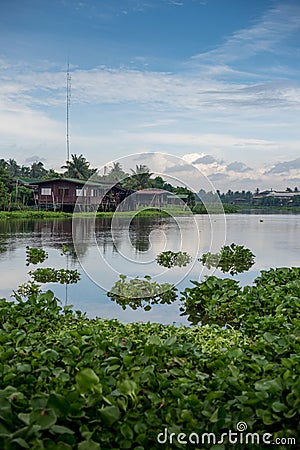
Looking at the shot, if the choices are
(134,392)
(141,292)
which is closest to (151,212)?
(141,292)

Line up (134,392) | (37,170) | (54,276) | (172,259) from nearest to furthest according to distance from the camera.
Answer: (134,392), (54,276), (172,259), (37,170)

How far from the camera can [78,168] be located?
1247 inches

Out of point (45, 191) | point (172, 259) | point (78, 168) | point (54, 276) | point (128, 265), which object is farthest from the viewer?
point (78, 168)

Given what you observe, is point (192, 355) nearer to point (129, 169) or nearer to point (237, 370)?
point (237, 370)

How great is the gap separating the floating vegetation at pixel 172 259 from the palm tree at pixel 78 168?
2450 centimetres

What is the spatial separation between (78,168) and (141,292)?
27071 millimetres

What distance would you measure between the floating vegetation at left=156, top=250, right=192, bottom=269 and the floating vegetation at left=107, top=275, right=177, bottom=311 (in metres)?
A: 0.88

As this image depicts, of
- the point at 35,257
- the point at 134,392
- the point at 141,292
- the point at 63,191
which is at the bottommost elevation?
the point at 141,292

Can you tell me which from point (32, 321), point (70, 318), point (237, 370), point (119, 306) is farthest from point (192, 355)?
point (119, 306)

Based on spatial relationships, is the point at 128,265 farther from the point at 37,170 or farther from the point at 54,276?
the point at 37,170

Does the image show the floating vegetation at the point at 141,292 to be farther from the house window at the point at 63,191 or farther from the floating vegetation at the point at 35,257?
the house window at the point at 63,191

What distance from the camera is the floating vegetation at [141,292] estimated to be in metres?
5.15

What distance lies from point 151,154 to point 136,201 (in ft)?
2.66

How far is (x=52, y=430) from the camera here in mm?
1478
